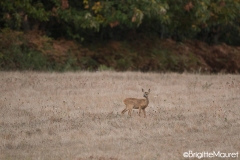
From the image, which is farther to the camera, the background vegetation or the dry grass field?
the background vegetation

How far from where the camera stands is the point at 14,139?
12.2 m

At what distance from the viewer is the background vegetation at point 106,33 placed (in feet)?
79.8

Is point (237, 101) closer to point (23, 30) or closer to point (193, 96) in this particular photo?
point (193, 96)

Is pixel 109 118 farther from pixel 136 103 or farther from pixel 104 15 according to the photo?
pixel 104 15

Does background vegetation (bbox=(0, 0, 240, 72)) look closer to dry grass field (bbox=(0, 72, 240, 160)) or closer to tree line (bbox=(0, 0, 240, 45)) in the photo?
tree line (bbox=(0, 0, 240, 45))

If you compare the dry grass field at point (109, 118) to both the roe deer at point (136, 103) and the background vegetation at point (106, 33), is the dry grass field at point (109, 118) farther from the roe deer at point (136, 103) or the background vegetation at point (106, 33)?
the background vegetation at point (106, 33)

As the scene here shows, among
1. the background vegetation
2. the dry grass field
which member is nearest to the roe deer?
the dry grass field

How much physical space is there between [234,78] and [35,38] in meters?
→ 8.65

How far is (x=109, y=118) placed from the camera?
46.9 ft

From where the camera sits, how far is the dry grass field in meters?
11.4

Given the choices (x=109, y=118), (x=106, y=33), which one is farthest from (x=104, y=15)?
(x=109, y=118)

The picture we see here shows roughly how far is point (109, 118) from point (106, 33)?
51.6 feet

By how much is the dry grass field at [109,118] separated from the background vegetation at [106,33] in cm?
354

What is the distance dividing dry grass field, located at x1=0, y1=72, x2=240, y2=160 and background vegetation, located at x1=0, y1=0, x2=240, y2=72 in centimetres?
354
